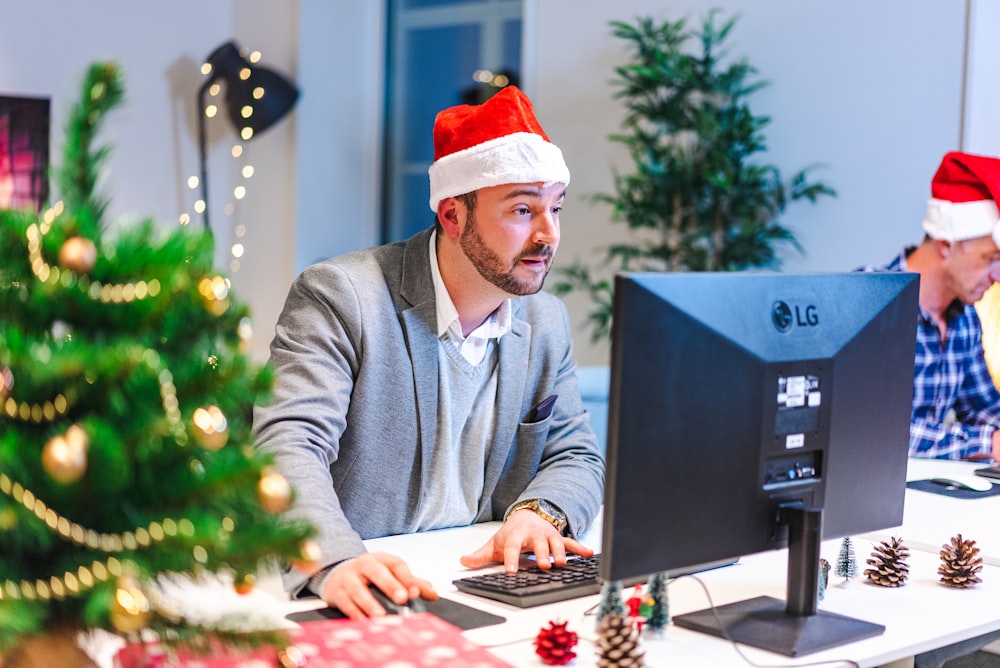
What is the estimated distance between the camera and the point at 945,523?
210 cm

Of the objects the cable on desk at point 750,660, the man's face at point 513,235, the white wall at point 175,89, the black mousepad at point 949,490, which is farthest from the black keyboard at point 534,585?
the white wall at point 175,89

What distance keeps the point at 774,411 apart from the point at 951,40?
2855 millimetres

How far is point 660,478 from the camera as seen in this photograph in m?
1.33

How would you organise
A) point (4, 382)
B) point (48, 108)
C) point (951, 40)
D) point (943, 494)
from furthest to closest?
point (48, 108), point (951, 40), point (943, 494), point (4, 382)

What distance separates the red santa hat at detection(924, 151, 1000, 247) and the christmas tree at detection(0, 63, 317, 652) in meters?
2.44

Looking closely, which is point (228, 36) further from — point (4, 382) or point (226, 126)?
point (4, 382)

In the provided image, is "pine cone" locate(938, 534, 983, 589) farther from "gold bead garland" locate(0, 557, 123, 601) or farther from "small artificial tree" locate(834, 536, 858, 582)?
"gold bead garland" locate(0, 557, 123, 601)

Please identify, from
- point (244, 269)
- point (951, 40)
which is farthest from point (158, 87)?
point (951, 40)

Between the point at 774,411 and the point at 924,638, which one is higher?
the point at 774,411

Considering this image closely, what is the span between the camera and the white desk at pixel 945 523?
1945mm

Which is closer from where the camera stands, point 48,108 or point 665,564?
point 665,564

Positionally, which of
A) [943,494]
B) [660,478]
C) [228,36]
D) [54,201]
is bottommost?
[943,494]

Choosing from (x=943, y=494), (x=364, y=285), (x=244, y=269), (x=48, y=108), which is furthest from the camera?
(x=244, y=269)

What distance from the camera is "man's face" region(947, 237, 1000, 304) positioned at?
117 inches
